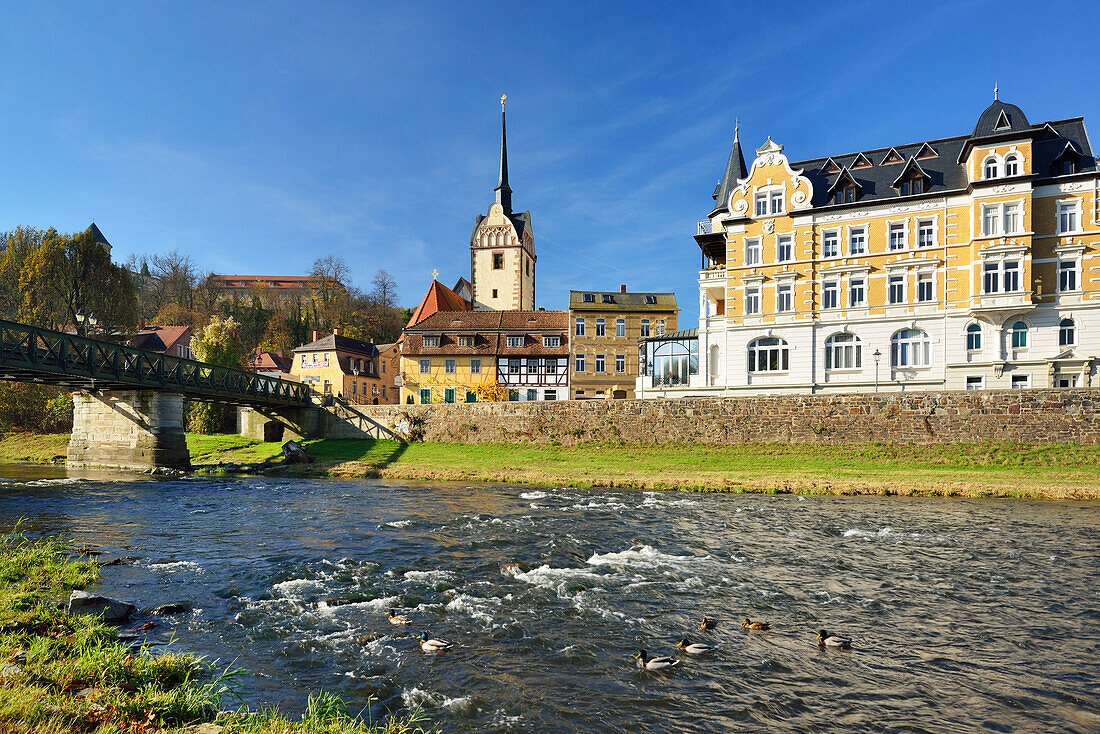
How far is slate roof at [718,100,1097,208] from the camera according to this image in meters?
34.8

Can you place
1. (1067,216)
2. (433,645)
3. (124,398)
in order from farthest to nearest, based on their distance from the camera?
(1067,216)
(124,398)
(433,645)

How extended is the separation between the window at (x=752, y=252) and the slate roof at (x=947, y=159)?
4520 millimetres

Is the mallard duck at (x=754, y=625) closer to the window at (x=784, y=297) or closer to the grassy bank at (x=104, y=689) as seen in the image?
the grassy bank at (x=104, y=689)

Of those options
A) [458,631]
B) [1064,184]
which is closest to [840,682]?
[458,631]

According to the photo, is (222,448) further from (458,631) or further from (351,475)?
(458,631)

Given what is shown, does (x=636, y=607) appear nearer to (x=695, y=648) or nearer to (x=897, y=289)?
(x=695, y=648)

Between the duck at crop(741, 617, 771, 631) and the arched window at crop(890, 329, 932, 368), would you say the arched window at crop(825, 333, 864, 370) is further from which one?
the duck at crop(741, 617, 771, 631)

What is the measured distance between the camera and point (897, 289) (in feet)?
122

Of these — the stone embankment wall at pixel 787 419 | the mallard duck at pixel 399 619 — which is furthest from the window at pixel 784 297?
the mallard duck at pixel 399 619

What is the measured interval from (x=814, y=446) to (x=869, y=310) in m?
11.2

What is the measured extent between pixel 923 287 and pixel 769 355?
10.2 metres

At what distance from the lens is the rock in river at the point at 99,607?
9.02m

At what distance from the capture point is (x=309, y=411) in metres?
46.8

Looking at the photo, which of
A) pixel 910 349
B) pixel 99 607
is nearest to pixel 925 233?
pixel 910 349
